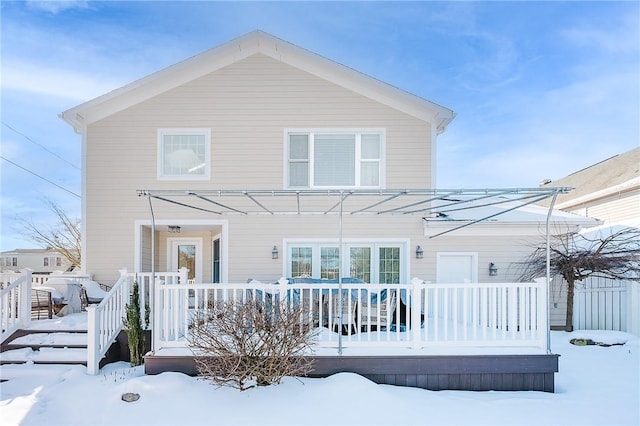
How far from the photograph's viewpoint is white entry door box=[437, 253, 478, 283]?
9281mm

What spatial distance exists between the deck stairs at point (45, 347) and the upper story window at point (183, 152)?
12.4ft

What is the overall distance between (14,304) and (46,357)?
1.30m

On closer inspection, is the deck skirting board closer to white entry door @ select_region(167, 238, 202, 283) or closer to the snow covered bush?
the snow covered bush

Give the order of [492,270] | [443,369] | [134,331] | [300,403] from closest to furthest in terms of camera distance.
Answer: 1. [300,403]
2. [443,369]
3. [134,331]
4. [492,270]

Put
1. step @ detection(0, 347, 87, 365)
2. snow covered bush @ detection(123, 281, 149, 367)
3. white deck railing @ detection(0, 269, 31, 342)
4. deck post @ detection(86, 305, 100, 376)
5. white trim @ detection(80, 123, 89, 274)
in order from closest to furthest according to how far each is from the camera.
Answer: deck post @ detection(86, 305, 100, 376), step @ detection(0, 347, 87, 365), snow covered bush @ detection(123, 281, 149, 367), white deck railing @ detection(0, 269, 31, 342), white trim @ detection(80, 123, 89, 274)

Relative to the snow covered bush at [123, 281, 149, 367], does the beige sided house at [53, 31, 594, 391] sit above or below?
above

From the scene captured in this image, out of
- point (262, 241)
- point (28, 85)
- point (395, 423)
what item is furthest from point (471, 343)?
point (28, 85)

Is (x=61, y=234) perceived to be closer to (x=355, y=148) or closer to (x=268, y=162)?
(x=268, y=162)

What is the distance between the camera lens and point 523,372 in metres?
5.61

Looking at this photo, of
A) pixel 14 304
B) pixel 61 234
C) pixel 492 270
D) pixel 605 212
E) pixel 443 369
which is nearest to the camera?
pixel 443 369

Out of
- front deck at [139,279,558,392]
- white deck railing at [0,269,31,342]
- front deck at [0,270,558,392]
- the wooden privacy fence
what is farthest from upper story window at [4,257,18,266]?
the wooden privacy fence

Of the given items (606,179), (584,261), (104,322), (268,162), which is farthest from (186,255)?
(606,179)

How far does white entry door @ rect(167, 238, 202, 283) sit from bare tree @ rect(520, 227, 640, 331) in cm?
783

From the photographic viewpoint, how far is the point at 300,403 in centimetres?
487
